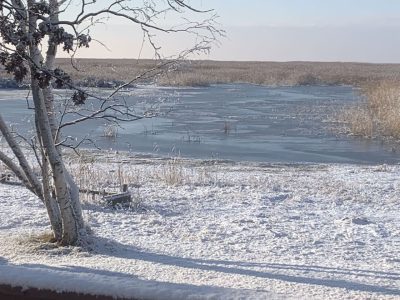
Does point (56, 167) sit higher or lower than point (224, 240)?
higher

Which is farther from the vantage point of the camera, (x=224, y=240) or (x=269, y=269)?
(x=224, y=240)

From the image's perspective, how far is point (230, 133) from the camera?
21.7 meters

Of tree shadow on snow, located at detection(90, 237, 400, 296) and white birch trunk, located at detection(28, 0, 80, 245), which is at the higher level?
white birch trunk, located at detection(28, 0, 80, 245)

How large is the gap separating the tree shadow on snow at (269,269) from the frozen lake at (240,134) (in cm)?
453

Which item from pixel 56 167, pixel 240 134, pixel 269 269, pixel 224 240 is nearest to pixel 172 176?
pixel 224 240

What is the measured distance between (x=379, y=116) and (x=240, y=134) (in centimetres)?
524

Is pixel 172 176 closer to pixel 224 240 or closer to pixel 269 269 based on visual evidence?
pixel 224 240

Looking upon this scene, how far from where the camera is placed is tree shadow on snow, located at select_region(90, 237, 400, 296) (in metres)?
5.65

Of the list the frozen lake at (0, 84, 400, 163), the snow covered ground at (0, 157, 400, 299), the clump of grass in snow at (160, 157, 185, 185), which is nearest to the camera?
the snow covered ground at (0, 157, 400, 299)

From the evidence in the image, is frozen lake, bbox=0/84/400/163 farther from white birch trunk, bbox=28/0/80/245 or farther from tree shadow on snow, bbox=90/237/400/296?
tree shadow on snow, bbox=90/237/400/296

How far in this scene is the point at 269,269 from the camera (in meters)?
6.17

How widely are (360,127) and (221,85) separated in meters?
32.0

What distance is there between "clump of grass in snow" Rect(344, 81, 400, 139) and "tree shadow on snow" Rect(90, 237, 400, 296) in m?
15.1

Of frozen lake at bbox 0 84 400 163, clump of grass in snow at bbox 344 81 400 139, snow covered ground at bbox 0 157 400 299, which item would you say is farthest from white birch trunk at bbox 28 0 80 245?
clump of grass in snow at bbox 344 81 400 139
